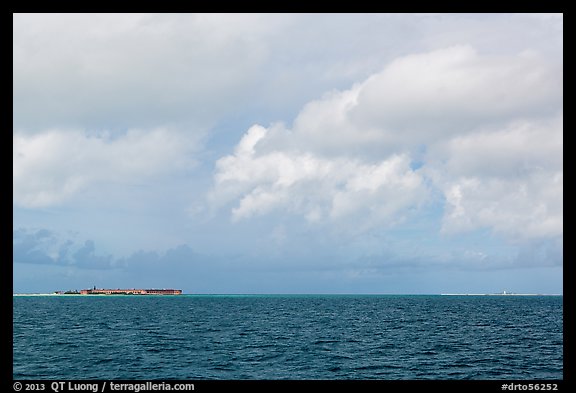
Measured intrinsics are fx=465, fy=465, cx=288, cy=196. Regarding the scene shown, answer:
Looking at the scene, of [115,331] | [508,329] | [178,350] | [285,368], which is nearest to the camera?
[285,368]

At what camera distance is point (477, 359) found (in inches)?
1978
